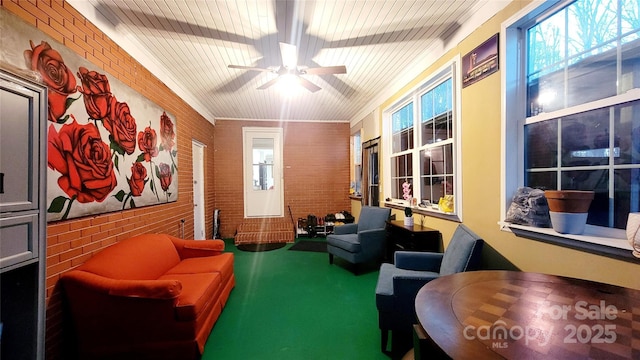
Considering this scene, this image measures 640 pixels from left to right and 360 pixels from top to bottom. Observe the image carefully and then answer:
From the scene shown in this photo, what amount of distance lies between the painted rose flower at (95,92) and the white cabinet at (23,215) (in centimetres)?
91

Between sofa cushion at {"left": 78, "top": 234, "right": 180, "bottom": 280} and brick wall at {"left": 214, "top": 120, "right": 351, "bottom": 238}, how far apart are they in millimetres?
3188

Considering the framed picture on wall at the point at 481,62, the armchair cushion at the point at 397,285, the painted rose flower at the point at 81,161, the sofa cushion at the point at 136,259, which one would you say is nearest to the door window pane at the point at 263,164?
the sofa cushion at the point at 136,259

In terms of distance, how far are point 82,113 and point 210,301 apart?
73.4 inches

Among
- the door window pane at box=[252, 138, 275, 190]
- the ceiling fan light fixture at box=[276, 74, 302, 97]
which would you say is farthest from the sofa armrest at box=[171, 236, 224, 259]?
the door window pane at box=[252, 138, 275, 190]

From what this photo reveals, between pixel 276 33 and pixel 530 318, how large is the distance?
2.87 metres

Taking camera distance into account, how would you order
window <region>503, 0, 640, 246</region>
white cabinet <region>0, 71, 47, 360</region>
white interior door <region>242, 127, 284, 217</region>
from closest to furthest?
white cabinet <region>0, 71, 47, 360</region>, window <region>503, 0, 640, 246</region>, white interior door <region>242, 127, 284, 217</region>

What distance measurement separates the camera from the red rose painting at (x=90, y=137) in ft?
5.47

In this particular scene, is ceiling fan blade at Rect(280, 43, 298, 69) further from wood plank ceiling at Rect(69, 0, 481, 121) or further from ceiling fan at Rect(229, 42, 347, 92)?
wood plank ceiling at Rect(69, 0, 481, 121)

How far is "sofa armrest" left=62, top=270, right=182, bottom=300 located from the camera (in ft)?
5.58

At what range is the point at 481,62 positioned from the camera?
7.01 ft

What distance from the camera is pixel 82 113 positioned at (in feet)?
6.31

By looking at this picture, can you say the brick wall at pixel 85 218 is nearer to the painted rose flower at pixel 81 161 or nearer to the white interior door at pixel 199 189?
the painted rose flower at pixel 81 161

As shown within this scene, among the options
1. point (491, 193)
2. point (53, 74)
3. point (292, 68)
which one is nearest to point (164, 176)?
point (53, 74)

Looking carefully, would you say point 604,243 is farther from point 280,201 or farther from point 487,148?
point 280,201
